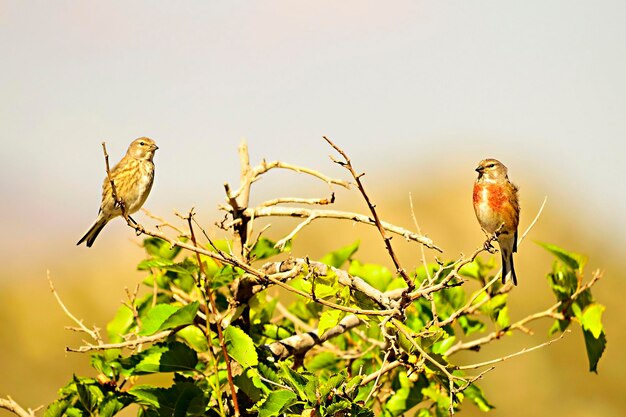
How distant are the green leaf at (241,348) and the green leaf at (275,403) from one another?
261 mm

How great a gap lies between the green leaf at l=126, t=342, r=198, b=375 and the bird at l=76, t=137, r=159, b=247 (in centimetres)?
323

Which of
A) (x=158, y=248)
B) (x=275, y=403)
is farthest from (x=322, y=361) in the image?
(x=275, y=403)

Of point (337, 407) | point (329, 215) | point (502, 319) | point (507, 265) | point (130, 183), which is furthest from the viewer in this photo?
point (130, 183)

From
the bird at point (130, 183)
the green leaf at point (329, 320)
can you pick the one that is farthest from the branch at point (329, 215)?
the bird at point (130, 183)

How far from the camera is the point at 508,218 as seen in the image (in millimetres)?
5707

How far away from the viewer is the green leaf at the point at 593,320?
4.22 m

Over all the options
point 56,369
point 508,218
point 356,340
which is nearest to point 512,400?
point 508,218

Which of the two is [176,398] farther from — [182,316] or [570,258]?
[570,258]

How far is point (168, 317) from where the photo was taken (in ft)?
10.3

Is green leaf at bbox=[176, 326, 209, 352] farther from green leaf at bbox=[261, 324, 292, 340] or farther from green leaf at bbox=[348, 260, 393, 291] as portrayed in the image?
green leaf at bbox=[348, 260, 393, 291]

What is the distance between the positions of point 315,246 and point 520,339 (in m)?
5.84

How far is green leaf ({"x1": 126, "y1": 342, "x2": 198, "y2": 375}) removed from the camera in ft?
11.0

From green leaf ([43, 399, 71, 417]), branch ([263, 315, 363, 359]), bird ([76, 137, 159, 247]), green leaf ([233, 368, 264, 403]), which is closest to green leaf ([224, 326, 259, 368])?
green leaf ([233, 368, 264, 403])

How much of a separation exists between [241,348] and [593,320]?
7.24ft
